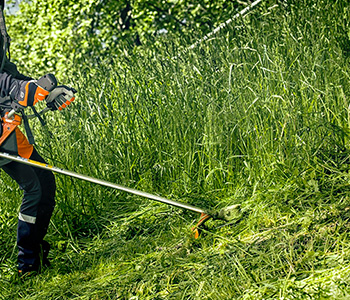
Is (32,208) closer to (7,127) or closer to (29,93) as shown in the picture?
(7,127)

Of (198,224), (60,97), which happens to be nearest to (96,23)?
(60,97)

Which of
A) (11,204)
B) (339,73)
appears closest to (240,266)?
(339,73)

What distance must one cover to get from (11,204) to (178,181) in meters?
1.59

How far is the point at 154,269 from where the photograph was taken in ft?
9.95

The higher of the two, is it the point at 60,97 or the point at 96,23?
the point at 60,97

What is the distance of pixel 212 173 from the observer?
3.73 m

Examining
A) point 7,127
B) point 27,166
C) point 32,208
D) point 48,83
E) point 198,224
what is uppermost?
point 48,83

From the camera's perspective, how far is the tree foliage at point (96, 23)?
31.7 ft

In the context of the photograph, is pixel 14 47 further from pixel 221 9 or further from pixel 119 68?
pixel 119 68

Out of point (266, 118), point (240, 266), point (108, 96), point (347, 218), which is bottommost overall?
point (347, 218)

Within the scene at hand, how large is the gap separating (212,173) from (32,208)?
4.39 ft

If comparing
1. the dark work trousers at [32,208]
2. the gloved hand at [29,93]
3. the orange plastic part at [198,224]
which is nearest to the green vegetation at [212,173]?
the orange plastic part at [198,224]

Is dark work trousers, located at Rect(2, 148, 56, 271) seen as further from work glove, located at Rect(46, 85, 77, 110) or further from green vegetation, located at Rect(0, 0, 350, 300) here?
work glove, located at Rect(46, 85, 77, 110)

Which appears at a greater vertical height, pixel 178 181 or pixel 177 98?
pixel 177 98
